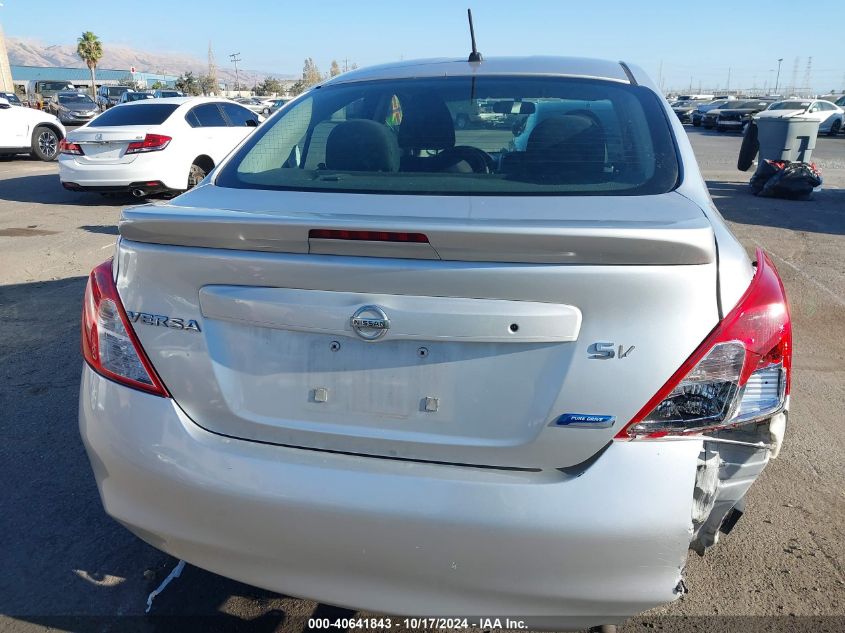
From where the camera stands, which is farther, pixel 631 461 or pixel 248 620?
pixel 248 620

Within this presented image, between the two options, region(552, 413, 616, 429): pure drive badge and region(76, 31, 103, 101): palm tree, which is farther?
region(76, 31, 103, 101): palm tree

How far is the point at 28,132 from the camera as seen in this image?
15.1 meters

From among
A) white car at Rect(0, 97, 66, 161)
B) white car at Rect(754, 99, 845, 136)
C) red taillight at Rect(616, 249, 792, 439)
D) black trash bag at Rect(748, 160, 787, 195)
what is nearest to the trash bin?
black trash bag at Rect(748, 160, 787, 195)

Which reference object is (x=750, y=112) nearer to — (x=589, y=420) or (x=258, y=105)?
(x=258, y=105)

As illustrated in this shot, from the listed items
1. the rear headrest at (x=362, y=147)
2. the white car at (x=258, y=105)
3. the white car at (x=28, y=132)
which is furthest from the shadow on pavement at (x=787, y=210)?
the white car at (x=28, y=132)

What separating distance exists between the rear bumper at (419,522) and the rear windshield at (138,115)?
29.7ft

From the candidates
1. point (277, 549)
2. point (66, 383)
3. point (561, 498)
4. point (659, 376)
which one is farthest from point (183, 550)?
point (66, 383)

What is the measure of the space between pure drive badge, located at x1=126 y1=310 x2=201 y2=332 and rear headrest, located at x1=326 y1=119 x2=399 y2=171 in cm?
86

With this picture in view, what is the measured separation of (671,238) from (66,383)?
3636mm

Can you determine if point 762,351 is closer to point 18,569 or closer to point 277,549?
point 277,549

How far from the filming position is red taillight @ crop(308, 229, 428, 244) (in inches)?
64.3

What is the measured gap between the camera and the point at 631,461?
161 cm

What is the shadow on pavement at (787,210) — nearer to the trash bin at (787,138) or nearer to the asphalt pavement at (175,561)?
the trash bin at (787,138)

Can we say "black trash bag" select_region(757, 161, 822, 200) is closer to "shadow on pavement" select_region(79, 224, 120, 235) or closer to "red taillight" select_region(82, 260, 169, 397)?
"shadow on pavement" select_region(79, 224, 120, 235)
